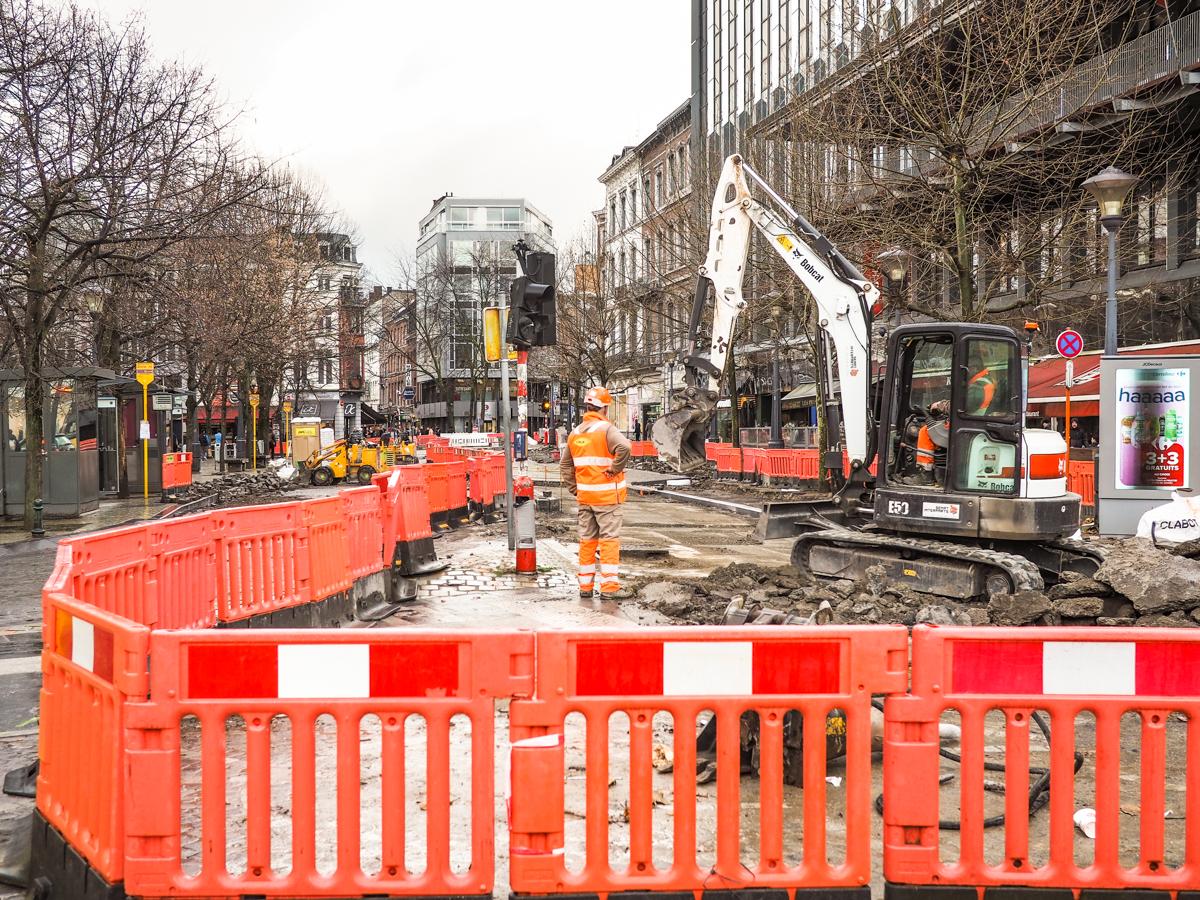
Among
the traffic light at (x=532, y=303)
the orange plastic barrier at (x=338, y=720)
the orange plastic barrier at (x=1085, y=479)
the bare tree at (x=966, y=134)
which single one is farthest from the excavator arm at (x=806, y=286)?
the orange plastic barrier at (x=338, y=720)

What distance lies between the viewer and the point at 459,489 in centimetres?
1950

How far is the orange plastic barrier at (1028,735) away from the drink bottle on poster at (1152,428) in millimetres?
11029

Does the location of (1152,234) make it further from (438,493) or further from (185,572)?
(185,572)

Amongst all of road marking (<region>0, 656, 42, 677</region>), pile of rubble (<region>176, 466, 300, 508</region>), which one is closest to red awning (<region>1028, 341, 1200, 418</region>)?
pile of rubble (<region>176, 466, 300, 508</region>)

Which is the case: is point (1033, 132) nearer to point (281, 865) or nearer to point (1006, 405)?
point (1006, 405)

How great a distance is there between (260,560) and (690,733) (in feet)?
17.2

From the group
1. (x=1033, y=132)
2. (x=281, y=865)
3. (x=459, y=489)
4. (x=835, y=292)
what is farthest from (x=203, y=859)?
(x=1033, y=132)

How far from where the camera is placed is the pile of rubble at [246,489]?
2508 cm

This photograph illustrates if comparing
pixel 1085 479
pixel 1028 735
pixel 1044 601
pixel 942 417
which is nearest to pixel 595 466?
pixel 942 417

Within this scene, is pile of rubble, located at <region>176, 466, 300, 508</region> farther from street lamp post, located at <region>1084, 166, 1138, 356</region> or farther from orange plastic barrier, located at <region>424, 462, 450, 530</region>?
street lamp post, located at <region>1084, 166, 1138, 356</region>

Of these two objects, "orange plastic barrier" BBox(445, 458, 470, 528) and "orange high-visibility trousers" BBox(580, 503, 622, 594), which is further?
"orange plastic barrier" BBox(445, 458, 470, 528)

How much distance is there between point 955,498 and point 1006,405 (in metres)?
1.03

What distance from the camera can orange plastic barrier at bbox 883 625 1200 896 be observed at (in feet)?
11.9

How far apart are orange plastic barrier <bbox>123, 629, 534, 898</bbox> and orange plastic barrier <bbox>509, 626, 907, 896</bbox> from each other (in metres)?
0.13
